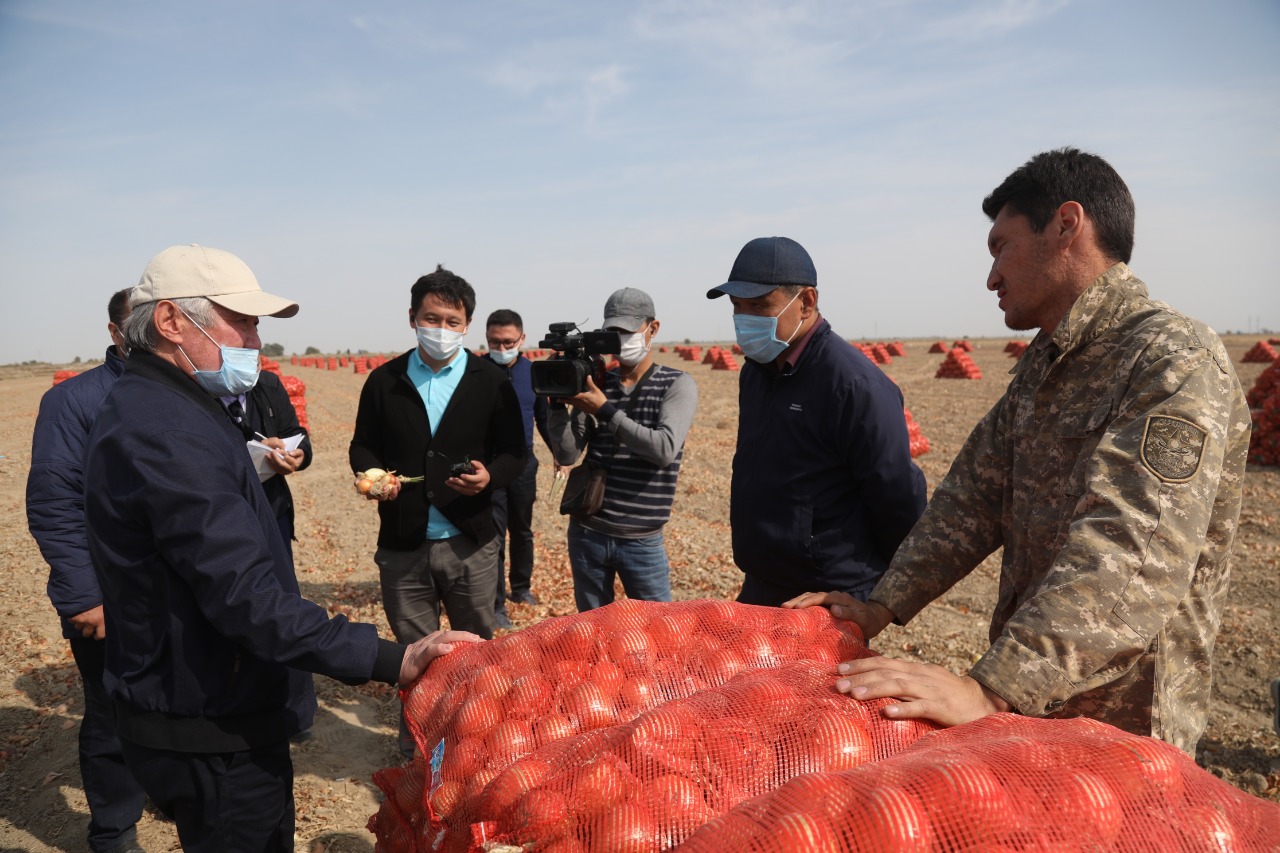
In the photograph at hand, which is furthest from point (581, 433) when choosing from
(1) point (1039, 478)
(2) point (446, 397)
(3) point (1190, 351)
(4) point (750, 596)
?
(3) point (1190, 351)

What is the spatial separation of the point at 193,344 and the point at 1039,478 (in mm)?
2465

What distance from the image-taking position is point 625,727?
1591mm

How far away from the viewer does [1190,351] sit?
5.71ft

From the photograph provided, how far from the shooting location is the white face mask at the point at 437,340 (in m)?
3.86

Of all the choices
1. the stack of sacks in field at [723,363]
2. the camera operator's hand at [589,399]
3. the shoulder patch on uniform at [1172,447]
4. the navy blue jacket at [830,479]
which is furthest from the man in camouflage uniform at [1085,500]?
the stack of sacks in field at [723,363]

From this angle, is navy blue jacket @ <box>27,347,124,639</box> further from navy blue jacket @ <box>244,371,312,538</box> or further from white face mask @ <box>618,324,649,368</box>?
white face mask @ <box>618,324,649,368</box>

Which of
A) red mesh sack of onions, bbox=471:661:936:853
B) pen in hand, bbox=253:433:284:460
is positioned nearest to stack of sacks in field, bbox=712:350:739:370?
pen in hand, bbox=253:433:284:460

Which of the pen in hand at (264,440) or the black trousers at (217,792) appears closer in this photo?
the black trousers at (217,792)

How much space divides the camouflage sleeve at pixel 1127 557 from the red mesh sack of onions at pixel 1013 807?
0.82ft

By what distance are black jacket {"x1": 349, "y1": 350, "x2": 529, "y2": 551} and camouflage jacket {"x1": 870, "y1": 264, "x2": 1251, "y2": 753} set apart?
7.38 ft

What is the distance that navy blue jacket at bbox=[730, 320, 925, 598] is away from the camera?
9.53ft

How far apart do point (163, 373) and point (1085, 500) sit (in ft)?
7.94

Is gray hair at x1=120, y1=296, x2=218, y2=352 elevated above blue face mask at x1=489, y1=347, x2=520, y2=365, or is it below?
above

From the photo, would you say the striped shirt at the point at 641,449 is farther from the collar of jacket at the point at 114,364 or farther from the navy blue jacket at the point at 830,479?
the collar of jacket at the point at 114,364
